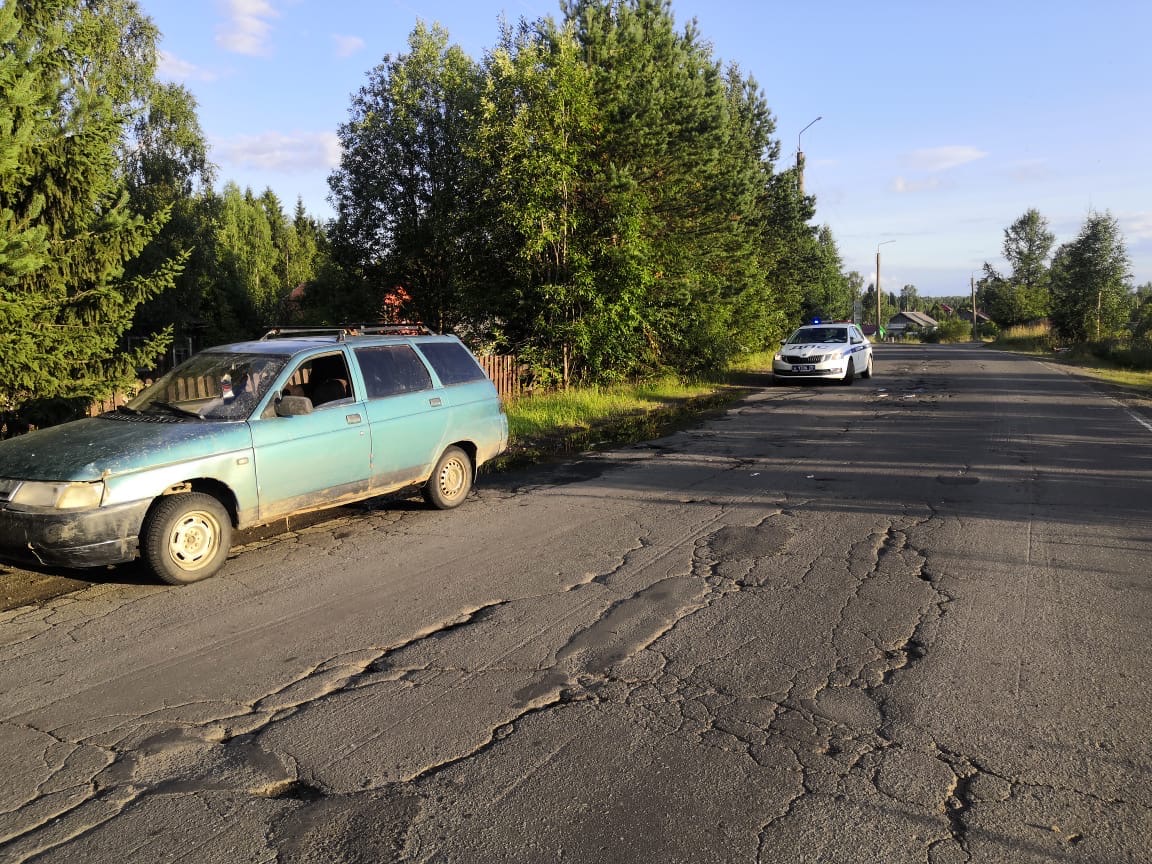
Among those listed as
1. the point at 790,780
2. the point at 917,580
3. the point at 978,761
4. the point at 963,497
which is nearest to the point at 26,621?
the point at 790,780

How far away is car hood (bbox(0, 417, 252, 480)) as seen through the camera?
5555mm

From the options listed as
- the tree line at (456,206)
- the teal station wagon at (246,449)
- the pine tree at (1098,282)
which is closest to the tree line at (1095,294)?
the pine tree at (1098,282)

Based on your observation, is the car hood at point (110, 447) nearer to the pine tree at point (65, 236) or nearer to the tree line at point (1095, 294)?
the pine tree at point (65, 236)

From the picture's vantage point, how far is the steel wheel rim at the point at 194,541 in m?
5.81

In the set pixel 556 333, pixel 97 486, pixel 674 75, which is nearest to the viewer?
pixel 97 486

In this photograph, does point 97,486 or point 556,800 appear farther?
point 97,486

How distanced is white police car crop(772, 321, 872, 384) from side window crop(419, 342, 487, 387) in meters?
15.6

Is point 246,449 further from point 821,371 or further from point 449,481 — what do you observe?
point 821,371

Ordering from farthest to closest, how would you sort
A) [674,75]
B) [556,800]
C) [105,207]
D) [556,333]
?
[674,75] → [556,333] → [105,207] → [556,800]

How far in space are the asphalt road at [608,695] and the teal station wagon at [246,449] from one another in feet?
1.37

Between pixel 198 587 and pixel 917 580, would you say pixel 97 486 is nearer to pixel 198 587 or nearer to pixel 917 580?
pixel 198 587

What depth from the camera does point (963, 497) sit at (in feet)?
28.0

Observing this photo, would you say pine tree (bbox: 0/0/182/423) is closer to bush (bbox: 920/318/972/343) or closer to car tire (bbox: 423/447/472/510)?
car tire (bbox: 423/447/472/510)

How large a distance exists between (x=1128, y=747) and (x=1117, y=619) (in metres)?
1.78
